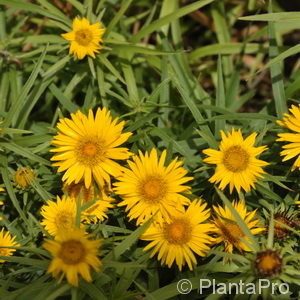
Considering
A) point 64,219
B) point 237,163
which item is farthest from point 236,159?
point 64,219

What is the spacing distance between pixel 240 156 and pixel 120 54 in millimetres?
882

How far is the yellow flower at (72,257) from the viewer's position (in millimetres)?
1471

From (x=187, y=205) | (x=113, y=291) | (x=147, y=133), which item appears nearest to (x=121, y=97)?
(x=147, y=133)

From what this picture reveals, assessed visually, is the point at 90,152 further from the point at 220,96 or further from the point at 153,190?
the point at 220,96

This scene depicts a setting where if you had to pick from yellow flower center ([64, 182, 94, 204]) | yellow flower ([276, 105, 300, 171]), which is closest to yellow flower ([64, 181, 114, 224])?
yellow flower center ([64, 182, 94, 204])

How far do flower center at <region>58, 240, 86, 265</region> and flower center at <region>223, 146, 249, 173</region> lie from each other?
67 centimetres

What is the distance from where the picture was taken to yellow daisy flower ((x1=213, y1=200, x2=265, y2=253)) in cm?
175

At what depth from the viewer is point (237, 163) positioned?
1.81 metres

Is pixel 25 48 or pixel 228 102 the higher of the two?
pixel 25 48

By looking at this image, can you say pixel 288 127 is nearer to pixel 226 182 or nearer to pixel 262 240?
pixel 226 182

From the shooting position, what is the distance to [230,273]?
1.87 m

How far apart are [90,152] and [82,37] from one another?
1.82 feet

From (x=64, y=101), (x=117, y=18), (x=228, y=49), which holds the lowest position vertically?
(x=64, y=101)

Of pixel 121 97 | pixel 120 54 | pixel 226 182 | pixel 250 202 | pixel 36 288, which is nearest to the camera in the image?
pixel 36 288
